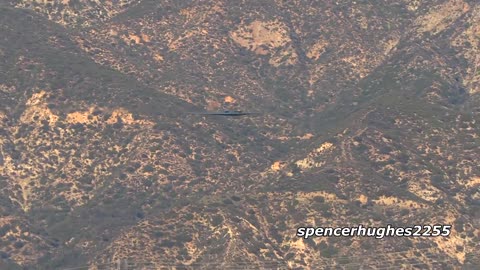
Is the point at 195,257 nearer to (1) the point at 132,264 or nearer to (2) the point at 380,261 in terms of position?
(1) the point at 132,264

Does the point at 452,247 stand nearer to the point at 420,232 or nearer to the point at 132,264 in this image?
the point at 420,232

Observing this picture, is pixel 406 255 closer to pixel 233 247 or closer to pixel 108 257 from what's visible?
pixel 233 247

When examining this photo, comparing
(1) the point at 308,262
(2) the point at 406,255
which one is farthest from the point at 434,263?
(1) the point at 308,262

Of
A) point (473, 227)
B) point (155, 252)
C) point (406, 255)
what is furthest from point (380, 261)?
point (155, 252)

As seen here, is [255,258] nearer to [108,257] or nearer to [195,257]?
[195,257]

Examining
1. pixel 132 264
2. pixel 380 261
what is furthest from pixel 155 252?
pixel 380 261
